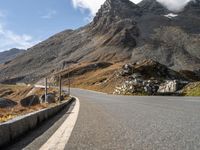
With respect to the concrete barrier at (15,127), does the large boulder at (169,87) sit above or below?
above

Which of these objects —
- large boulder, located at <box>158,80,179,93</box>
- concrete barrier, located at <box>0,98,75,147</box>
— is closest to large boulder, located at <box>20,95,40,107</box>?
large boulder, located at <box>158,80,179,93</box>

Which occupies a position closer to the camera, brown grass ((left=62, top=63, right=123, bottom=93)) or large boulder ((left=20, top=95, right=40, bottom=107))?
large boulder ((left=20, top=95, right=40, bottom=107))

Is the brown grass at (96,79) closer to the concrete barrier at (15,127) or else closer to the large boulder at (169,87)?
the large boulder at (169,87)

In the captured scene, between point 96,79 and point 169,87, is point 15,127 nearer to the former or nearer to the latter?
point 169,87

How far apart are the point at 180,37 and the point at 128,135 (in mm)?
192262

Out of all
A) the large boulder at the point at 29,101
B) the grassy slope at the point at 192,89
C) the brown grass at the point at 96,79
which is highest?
the brown grass at the point at 96,79

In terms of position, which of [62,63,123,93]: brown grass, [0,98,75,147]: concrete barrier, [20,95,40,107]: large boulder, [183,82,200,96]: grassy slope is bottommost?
[20,95,40,107]: large boulder

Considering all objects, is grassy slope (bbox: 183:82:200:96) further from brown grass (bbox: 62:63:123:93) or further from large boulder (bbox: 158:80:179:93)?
brown grass (bbox: 62:63:123:93)

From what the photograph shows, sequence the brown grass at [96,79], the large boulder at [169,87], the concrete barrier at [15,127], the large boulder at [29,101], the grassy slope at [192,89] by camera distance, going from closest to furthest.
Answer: the concrete barrier at [15,127] < the grassy slope at [192,89] < the large boulder at [29,101] < the large boulder at [169,87] < the brown grass at [96,79]

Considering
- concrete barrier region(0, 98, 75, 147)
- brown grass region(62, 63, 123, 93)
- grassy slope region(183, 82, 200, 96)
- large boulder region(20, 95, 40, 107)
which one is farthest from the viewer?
brown grass region(62, 63, 123, 93)

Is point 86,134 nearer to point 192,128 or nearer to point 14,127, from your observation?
point 14,127

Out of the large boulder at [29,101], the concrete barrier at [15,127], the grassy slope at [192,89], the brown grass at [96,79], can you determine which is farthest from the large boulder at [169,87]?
the concrete barrier at [15,127]

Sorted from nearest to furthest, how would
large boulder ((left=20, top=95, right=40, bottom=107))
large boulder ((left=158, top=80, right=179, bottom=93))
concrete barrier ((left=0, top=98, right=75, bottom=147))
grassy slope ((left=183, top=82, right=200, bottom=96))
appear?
concrete barrier ((left=0, top=98, right=75, bottom=147))
grassy slope ((left=183, top=82, right=200, bottom=96))
large boulder ((left=20, top=95, right=40, bottom=107))
large boulder ((left=158, top=80, right=179, bottom=93))

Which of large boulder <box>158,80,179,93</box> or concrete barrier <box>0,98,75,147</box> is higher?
large boulder <box>158,80,179,93</box>
